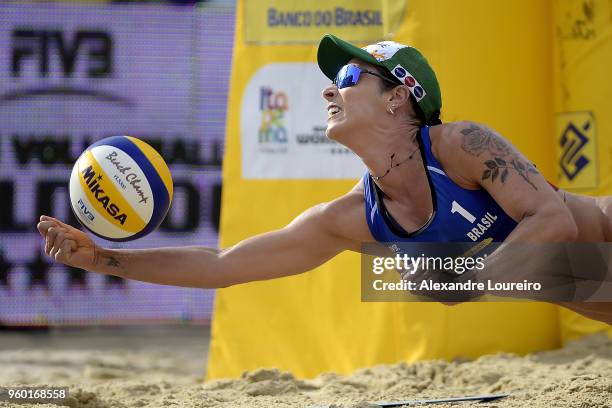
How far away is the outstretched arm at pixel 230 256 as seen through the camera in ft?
12.0

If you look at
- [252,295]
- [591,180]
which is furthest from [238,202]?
[591,180]

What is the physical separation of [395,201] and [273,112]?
184 cm

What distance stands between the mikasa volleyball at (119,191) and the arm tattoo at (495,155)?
1.18m

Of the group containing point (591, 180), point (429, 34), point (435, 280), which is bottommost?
point (435, 280)

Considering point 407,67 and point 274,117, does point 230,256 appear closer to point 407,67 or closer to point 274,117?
point 407,67

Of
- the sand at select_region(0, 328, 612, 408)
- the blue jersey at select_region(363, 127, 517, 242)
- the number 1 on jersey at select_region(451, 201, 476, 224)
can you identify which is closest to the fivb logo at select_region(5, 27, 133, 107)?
the sand at select_region(0, 328, 612, 408)

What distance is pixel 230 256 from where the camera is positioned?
380cm

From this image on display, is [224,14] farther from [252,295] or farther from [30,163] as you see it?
[252,295]

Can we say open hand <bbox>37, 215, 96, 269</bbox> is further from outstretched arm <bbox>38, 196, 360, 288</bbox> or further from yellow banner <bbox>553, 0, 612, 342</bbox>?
yellow banner <bbox>553, 0, 612, 342</bbox>

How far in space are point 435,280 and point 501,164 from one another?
484 mm

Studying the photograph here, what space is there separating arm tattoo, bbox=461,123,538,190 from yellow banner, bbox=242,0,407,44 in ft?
6.22

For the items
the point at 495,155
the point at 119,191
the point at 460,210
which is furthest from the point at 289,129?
the point at 495,155

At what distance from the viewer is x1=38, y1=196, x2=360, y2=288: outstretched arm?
3.65m

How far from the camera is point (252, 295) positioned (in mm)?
5270
